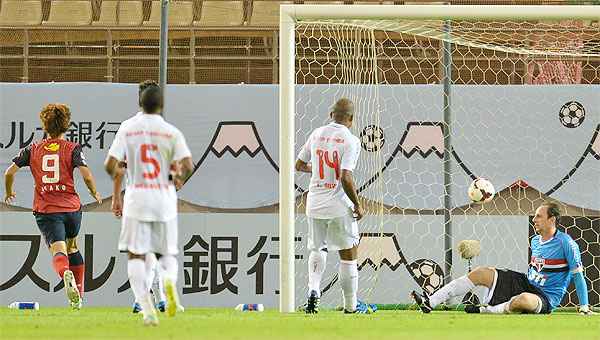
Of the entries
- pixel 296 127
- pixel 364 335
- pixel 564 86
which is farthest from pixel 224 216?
pixel 364 335

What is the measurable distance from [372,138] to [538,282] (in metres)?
2.58

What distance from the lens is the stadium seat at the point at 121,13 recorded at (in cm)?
1647

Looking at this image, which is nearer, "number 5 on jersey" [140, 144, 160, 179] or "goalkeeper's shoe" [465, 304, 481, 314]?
"number 5 on jersey" [140, 144, 160, 179]

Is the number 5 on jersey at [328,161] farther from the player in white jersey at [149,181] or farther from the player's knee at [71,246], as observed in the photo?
the player in white jersey at [149,181]

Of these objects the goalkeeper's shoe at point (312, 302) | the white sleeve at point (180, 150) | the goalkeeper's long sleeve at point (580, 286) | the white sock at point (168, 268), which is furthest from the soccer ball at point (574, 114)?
the white sock at point (168, 268)

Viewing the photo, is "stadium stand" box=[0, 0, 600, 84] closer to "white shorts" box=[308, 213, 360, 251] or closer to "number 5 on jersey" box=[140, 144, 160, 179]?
"white shorts" box=[308, 213, 360, 251]

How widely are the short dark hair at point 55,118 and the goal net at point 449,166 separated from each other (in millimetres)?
2891

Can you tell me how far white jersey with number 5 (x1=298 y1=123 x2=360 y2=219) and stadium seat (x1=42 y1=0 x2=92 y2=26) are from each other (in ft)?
22.1

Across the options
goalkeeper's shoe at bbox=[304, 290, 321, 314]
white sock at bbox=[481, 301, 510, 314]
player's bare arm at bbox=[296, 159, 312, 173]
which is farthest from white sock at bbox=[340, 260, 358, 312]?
white sock at bbox=[481, 301, 510, 314]

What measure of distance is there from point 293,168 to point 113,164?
3.47 metres

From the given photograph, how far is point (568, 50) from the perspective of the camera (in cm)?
1322

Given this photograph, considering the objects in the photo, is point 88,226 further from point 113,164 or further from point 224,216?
point 113,164

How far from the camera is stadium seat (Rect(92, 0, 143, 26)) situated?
54.0 feet

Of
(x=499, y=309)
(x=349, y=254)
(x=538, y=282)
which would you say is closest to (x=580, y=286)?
(x=538, y=282)
